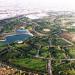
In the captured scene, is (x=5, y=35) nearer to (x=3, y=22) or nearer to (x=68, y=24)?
(x=3, y=22)

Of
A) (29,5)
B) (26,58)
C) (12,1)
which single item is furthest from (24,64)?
(12,1)

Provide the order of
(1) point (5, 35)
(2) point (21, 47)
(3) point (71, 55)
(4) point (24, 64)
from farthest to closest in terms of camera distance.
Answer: (1) point (5, 35), (2) point (21, 47), (3) point (71, 55), (4) point (24, 64)

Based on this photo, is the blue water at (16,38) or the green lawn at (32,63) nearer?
the green lawn at (32,63)

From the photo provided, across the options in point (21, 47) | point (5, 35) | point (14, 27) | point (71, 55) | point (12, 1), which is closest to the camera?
point (71, 55)

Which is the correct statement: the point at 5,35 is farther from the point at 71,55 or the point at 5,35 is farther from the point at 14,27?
the point at 71,55

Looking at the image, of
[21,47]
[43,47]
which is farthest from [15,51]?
[43,47]

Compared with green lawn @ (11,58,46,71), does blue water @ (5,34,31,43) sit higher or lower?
lower

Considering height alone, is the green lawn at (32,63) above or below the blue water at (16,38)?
above

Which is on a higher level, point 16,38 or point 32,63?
point 32,63

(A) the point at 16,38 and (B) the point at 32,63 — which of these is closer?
(B) the point at 32,63

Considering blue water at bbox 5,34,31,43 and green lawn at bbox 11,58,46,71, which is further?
blue water at bbox 5,34,31,43

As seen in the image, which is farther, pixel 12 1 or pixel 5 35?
pixel 12 1
